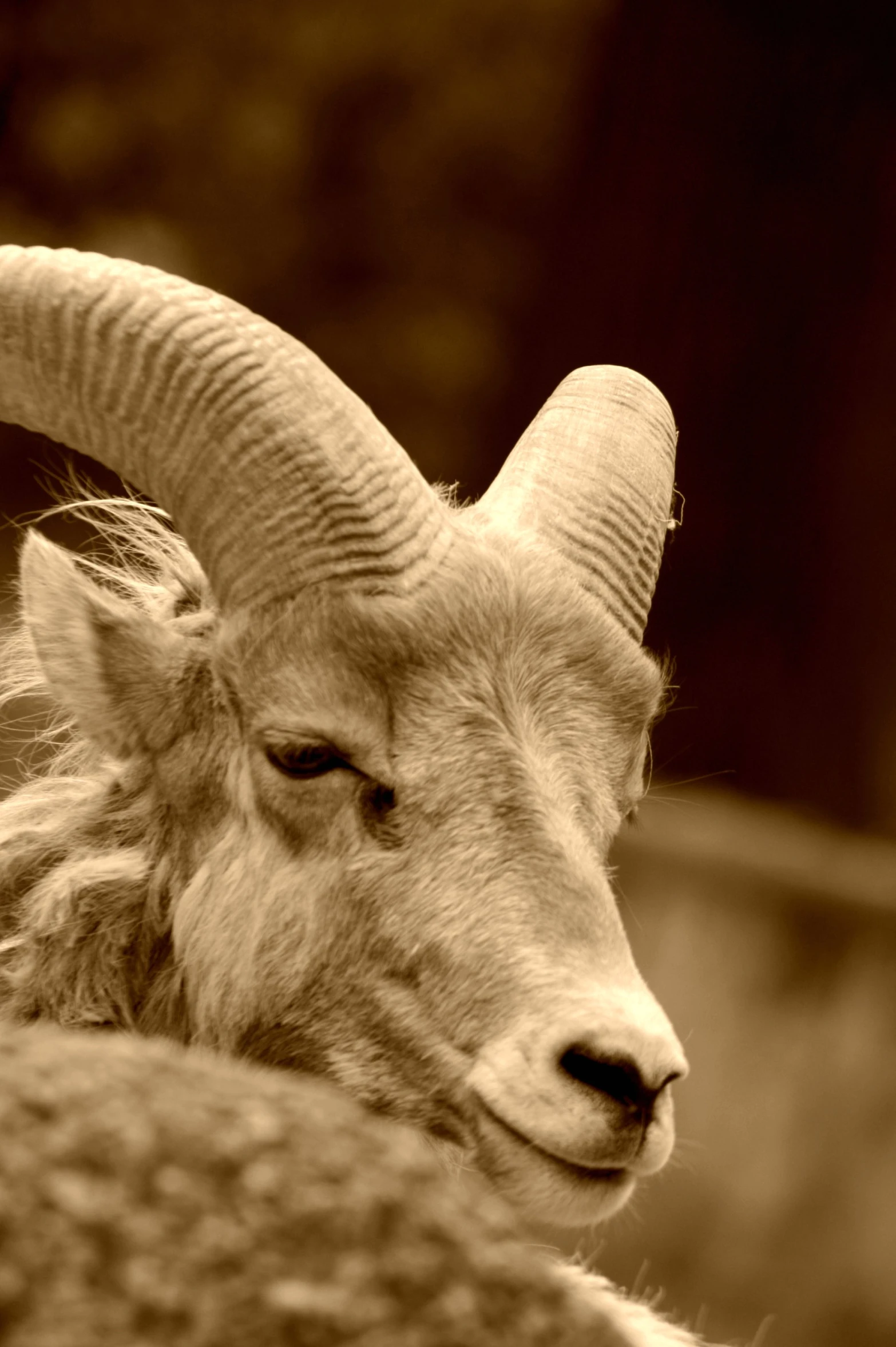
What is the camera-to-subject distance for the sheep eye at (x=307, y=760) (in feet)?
10.9

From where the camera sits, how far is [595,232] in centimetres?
933

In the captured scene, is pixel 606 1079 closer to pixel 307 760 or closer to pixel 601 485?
pixel 307 760

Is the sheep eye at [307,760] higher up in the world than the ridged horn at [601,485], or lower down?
lower down

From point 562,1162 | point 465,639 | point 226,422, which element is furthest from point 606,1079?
point 226,422

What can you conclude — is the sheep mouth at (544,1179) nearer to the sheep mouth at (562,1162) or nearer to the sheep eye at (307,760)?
the sheep mouth at (562,1162)

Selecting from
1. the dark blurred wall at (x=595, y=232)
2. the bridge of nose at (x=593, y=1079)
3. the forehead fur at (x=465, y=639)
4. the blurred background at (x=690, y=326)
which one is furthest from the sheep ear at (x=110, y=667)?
the dark blurred wall at (x=595, y=232)

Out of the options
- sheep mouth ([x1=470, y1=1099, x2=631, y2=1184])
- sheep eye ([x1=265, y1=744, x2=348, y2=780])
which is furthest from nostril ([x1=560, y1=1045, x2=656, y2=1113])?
sheep eye ([x1=265, y1=744, x2=348, y2=780])

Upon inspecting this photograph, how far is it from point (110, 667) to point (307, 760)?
515 millimetres

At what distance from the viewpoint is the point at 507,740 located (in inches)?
131

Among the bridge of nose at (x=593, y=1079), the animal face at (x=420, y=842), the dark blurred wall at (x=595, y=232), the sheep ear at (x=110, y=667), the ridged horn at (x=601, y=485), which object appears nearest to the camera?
the bridge of nose at (x=593, y=1079)

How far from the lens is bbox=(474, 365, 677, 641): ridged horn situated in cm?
383

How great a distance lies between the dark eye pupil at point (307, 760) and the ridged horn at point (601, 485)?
72cm

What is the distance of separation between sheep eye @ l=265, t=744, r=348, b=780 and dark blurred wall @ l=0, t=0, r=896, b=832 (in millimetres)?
4367

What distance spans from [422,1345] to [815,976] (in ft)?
20.1
